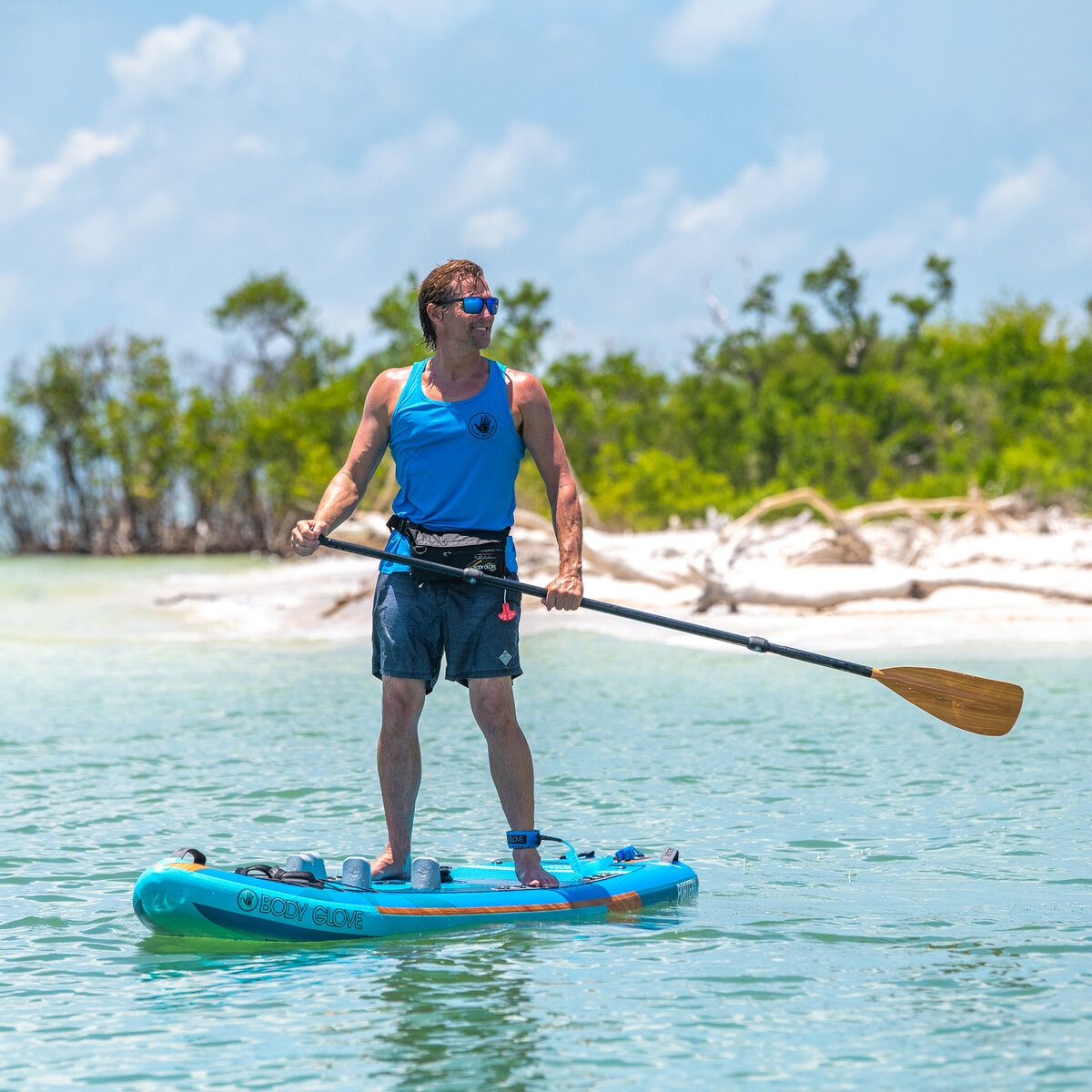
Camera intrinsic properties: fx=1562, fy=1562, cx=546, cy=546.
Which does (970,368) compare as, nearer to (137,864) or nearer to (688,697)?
(688,697)

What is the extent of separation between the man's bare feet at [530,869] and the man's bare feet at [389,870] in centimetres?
37

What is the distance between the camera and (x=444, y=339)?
5129mm

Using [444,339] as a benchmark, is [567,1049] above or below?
below

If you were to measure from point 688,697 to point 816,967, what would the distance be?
7096mm

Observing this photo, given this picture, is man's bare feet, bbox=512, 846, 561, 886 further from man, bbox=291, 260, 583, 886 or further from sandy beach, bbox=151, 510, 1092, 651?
sandy beach, bbox=151, 510, 1092, 651

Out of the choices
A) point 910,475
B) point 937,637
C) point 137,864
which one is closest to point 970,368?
point 910,475

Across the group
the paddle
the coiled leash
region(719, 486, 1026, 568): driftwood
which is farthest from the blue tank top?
region(719, 486, 1026, 568): driftwood

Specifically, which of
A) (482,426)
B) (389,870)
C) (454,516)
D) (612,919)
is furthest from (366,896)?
(482,426)

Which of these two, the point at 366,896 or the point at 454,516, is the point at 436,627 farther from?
the point at 366,896

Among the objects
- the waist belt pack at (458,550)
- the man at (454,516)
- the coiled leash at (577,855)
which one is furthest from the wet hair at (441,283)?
the coiled leash at (577,855)

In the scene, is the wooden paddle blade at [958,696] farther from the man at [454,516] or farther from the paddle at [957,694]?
the man at [454,516]

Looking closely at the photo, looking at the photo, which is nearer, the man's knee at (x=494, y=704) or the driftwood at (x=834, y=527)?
the man's knee at (x=494, y=704)

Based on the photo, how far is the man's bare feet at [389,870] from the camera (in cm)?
520

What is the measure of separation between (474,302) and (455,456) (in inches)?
20.1
